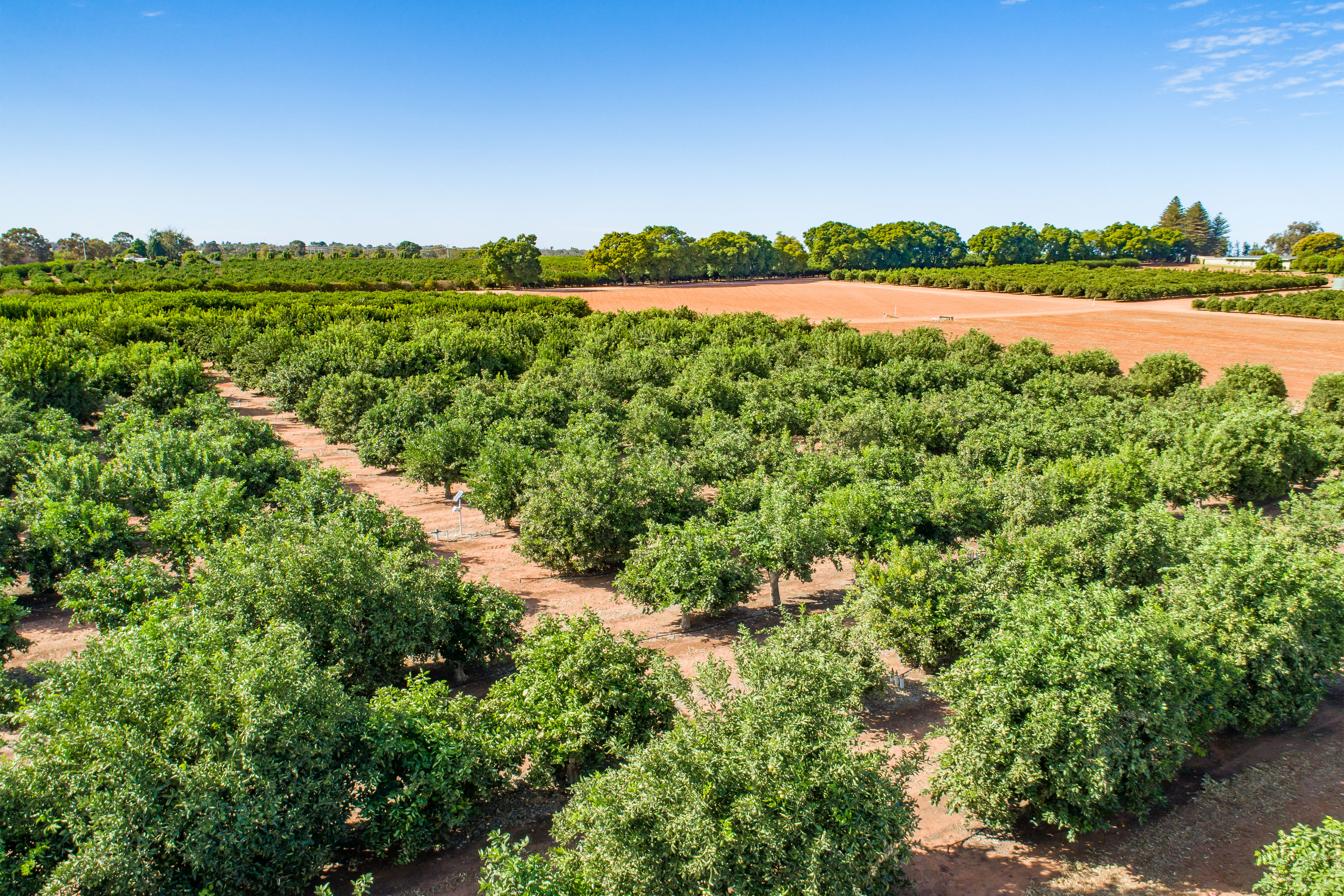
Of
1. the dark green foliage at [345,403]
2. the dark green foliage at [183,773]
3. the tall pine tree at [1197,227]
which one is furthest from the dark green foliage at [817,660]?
the tall pine tree at [1197,227]

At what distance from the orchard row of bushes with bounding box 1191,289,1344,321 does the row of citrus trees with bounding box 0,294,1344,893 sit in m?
59.9

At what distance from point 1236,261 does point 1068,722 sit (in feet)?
639

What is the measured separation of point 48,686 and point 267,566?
3836mm

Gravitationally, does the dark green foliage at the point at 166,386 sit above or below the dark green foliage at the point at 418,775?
above

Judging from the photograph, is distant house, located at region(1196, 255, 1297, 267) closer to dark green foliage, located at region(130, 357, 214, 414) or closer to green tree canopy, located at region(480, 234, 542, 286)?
green tree canopy, located at region(480, 234, 542, 286)

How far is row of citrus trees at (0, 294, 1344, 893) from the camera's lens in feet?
30.1

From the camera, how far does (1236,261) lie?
158125mm

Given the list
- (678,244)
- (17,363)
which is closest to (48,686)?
(17,363)

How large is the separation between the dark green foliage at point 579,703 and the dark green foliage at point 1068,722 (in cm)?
463

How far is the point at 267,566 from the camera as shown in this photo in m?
14.1

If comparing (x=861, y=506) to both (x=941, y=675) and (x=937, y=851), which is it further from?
(x=937, y=851)

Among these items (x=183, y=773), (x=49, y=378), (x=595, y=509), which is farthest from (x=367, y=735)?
(x=49, y=378)

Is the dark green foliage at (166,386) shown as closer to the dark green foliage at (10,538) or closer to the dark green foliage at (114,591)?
the dark green foliage at (10,538)

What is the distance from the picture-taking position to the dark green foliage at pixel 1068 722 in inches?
414
